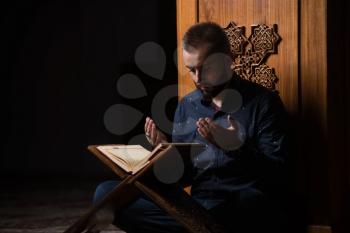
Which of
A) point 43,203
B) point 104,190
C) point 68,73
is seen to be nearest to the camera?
point 104,190

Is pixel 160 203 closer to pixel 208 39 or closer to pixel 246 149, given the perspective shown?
pixel 246 149

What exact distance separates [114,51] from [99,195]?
5087mm

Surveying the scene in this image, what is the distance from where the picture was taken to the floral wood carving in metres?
2.90

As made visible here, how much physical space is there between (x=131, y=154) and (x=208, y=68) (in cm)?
48

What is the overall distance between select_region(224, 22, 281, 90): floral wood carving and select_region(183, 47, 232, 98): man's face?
1.08 ft

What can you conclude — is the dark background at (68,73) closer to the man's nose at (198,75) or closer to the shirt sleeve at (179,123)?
the shirt sleeve at (179,123)

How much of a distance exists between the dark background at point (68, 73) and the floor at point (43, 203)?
0.48 meters

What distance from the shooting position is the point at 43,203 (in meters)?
5.57

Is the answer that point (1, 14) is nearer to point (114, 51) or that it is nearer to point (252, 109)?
point (114, 51)

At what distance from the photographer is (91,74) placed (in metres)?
7.62

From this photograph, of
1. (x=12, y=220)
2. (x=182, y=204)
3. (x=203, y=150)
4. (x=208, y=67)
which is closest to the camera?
(x=182, y=204)

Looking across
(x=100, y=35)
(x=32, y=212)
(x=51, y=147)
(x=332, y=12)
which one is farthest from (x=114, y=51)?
(x=332, y=12)

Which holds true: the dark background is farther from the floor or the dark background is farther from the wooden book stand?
the wooden book stand

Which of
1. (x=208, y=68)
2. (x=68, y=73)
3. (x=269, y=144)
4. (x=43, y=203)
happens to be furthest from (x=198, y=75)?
(x=68, y=73)
